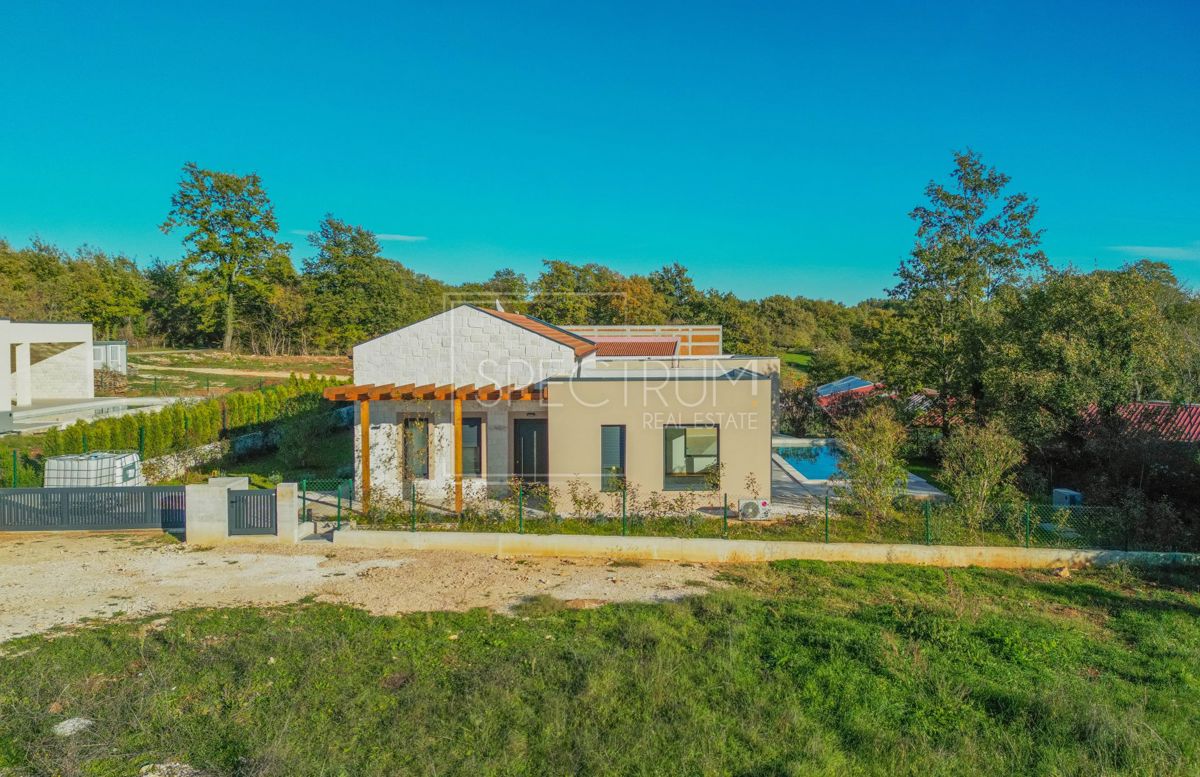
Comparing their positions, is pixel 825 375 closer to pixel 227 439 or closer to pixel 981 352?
pixel 981 352

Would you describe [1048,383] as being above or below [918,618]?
above

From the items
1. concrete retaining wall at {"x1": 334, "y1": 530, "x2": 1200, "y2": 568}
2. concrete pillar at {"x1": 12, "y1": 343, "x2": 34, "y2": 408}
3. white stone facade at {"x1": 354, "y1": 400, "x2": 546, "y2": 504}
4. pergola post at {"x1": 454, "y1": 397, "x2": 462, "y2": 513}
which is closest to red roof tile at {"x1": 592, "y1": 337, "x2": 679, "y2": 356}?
white stone facade at {"x1": 354, "y1": 400, "x2": 546, "y2": 504}

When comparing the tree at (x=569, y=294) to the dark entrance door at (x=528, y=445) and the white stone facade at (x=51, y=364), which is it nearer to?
the white stone facade at (x=51, y=364)

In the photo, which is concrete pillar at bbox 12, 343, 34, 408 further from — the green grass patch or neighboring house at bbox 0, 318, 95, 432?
the green grass patch

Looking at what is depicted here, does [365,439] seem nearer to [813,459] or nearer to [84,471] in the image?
[84,471]

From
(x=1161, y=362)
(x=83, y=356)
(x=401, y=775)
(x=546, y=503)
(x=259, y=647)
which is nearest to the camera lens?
(x=401, y=775)

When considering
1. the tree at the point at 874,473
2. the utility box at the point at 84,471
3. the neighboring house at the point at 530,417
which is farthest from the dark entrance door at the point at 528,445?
the utility box at the point at 84,471

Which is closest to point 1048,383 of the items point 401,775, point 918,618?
point 918,618
